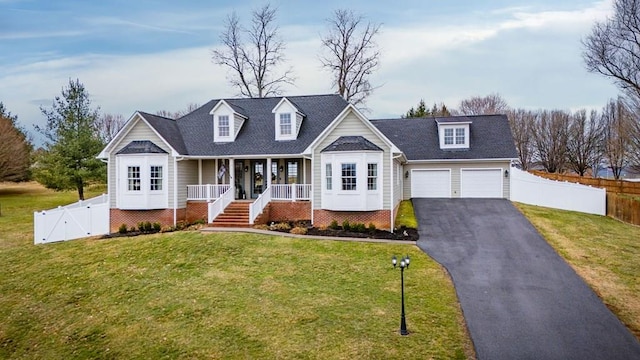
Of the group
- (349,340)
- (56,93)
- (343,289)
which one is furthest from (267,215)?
(56,93)

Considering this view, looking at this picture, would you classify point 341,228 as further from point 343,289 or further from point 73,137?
point 73,137

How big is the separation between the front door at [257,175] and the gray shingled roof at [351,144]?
18.0 ft

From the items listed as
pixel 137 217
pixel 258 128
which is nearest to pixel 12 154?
pixel 137 217

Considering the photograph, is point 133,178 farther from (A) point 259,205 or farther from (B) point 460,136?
(B) point 460,136

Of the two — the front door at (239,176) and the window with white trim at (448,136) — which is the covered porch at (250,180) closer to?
the front door at (239,176)

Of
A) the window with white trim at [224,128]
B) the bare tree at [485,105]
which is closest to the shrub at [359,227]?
the window with white trim at [224,128]

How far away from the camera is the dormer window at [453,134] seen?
25.1 m

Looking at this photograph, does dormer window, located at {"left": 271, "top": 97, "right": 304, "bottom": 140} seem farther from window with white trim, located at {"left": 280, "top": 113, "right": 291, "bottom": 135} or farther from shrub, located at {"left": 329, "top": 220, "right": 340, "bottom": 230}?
shrub, located at {"left": 329, "top": 220, "right": 340, "bottom": 230}

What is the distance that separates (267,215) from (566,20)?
17.7 meters

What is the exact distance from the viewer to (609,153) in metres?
39.5

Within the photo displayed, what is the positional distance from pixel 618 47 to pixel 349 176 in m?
23.3

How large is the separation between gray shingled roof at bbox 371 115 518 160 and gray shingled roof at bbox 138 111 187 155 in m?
13.0

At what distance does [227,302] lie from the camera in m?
11.1

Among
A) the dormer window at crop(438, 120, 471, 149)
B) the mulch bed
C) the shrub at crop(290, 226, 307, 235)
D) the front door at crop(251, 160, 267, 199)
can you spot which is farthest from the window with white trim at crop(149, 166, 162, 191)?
the dormer window at crop(438, 120, 471, 149)
